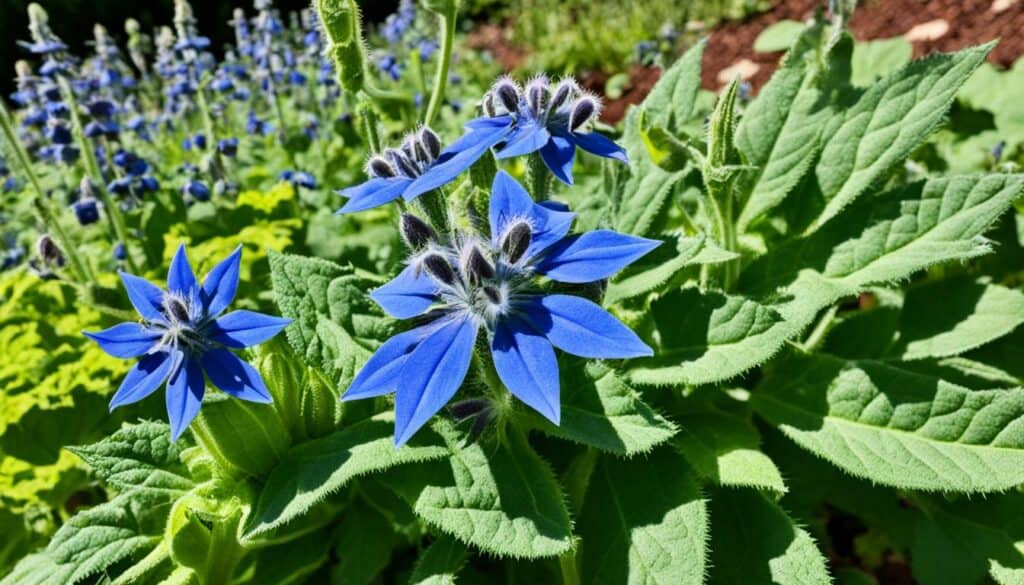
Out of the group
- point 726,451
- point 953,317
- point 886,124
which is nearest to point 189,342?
point 726,451

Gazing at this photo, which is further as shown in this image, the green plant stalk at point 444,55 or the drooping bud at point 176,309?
the green plant stalk at point 444,55

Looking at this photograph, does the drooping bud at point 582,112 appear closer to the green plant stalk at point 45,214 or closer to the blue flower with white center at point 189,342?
the blue flower with white center at point 189,342

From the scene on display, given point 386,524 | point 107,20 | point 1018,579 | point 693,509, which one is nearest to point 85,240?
point 386,524

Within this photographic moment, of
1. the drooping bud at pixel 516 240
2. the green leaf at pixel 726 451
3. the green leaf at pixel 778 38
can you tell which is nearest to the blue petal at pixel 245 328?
the drooping bud at pixel 516 240

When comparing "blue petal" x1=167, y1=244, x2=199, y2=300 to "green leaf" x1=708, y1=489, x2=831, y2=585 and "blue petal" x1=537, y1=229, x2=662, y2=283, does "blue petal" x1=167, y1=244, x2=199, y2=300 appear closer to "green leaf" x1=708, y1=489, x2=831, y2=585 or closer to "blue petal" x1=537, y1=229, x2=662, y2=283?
"blue petal" x1=537, y1=229, x2=662, y2=283

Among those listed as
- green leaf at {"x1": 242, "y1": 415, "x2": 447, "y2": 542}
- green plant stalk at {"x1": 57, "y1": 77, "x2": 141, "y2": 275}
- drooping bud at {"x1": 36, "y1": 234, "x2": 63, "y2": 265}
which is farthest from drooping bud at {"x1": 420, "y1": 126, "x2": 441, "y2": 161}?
green plant stalk at {"x1": 57, "y1": 77, "x2": 141, "y2": 275}

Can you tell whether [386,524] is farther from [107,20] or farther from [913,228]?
[107,20]

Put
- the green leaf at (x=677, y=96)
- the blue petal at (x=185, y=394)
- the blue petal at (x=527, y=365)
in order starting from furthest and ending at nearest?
the green leaf at (x=677, y=96)
the blue petal at (x=185, y=394)
the blue petal at (x=527, y=365)
